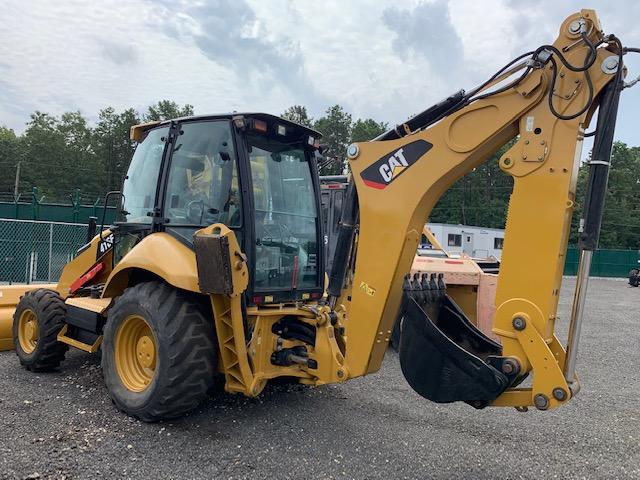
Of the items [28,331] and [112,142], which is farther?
[112,142]

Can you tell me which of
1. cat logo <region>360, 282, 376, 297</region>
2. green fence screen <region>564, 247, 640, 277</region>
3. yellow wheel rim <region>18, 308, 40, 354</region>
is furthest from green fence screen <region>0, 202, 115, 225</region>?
green fence screen <region>564, 247, 640, 277</region>

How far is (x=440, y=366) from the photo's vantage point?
10.4 ft

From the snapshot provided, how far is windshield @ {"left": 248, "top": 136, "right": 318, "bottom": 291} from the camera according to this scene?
14.3 ft

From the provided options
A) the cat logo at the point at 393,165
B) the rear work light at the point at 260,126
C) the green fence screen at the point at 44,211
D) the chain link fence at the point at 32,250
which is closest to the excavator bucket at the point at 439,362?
the cat logo at the point at 393,165

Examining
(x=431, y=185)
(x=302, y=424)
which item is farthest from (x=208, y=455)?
(x=431, y=185)

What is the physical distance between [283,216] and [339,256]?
807 mm

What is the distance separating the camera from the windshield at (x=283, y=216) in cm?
434

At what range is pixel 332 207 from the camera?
8016mm

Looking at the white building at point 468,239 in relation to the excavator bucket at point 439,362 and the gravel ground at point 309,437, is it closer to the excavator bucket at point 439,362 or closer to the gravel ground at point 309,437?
the gravel ground at point 309,437

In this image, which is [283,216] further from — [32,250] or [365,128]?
[365,128]

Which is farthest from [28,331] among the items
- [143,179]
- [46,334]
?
[143,179]

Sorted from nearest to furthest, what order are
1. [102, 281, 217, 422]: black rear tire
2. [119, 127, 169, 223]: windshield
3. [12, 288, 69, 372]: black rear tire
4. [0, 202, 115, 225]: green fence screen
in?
[102, 281, 217, 422]: black rear tire
[119, 127, 169, 223]: windshield
[12, 288, 69, 372]: black rear tire
[0, 202, 115, 225]: green fence screen

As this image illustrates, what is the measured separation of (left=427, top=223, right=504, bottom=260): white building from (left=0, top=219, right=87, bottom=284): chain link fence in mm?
16612

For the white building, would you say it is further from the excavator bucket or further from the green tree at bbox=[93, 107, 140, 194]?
the green tree at bbox=[93, 107, 140, 194]
